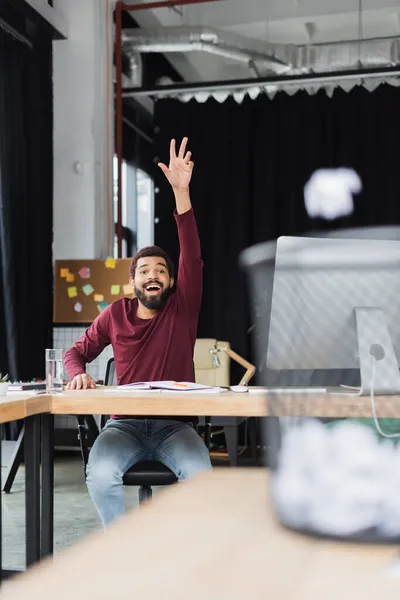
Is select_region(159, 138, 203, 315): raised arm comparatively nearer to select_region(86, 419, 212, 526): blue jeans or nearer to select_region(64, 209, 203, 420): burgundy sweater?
select_region(64, 209, 203, 420): burgundy sweater

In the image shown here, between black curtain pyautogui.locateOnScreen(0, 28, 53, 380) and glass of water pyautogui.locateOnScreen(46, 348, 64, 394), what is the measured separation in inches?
98.1

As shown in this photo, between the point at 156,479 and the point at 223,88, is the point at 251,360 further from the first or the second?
the point at 156,479

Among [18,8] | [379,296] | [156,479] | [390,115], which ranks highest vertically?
[18,8]

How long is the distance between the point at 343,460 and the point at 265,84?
17.4 feet

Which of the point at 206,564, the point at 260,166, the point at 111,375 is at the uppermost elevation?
the point at 260,166

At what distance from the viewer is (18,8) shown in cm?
457

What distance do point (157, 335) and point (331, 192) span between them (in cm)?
377

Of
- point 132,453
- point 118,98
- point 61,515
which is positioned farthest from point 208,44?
point 132,453

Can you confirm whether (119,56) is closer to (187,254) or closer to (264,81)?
(264,81)

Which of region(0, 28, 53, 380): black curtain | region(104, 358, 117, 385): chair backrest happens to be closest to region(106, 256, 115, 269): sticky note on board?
region(0, 28, 53, 380): black curtain

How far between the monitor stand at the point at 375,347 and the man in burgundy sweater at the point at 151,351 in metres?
1.12

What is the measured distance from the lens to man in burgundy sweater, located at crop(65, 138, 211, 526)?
2109 mm

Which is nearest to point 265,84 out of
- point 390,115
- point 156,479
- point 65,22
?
point 390,115

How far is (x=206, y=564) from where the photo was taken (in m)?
0.60
